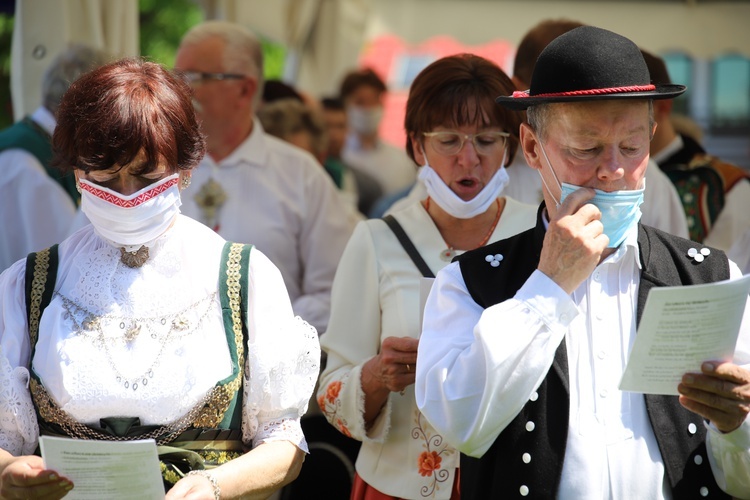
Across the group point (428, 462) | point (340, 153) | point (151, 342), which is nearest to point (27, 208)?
point (151, 342)

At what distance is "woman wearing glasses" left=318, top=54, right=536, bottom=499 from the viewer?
3359 millimetres

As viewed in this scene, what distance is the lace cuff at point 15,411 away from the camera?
2.65 metres

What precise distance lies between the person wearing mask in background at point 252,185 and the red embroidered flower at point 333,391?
3.83 feet

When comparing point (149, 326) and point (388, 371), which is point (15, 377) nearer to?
point (149, 326)

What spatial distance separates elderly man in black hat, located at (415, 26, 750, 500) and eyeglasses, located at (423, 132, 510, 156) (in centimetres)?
92


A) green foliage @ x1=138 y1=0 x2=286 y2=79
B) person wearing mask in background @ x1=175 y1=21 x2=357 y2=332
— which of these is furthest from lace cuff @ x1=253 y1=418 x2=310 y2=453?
green foliage @ x1=138 y1=0 x2=286 y2=79

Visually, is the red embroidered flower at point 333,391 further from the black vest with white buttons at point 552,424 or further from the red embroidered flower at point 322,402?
the black vest with white buttons at point 552,424

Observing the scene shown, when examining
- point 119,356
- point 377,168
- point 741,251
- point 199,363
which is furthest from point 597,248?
point 377,168

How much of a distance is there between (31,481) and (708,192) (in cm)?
364

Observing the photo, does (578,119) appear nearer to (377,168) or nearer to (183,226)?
(183,226)

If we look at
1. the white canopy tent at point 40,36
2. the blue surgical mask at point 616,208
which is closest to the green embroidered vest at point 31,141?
the white canopy tent at point 40,36

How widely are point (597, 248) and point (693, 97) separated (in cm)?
958

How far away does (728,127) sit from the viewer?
1126 cm

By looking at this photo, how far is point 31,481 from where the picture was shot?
2447 millimetres
